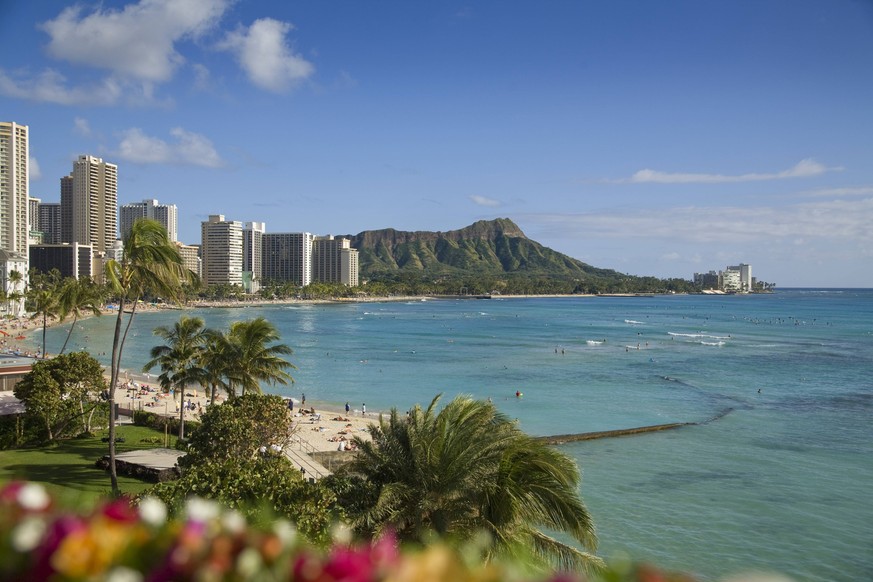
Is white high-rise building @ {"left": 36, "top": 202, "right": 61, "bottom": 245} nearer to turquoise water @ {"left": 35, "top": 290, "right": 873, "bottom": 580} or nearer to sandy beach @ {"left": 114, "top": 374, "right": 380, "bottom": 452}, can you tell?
turquoise water @ {"left": 35, "top": 290, "right": 873, "bottom": 580}

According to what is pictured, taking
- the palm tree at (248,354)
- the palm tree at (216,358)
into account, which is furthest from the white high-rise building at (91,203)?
the palm tree at (248,354)

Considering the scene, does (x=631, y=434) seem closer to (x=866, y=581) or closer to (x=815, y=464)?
(x=815, y=464)

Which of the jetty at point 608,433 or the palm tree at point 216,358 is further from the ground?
the palm tree at point 216,358

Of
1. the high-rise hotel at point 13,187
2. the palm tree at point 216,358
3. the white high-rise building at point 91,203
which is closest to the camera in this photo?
the palm tree at point 216,358

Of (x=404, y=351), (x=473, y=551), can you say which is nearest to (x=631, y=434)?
(x=473, y=551)

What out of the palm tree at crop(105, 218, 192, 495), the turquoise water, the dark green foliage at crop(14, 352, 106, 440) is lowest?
the turquoise water

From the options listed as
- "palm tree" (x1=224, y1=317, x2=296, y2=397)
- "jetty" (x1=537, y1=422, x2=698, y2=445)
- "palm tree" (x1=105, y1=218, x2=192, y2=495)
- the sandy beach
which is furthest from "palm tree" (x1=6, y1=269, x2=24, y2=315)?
"palm tree" (x1=105, y1=218, x2=192, y2=495)

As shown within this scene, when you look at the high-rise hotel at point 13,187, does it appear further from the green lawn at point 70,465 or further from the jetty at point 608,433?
the jetty at point 608,433
